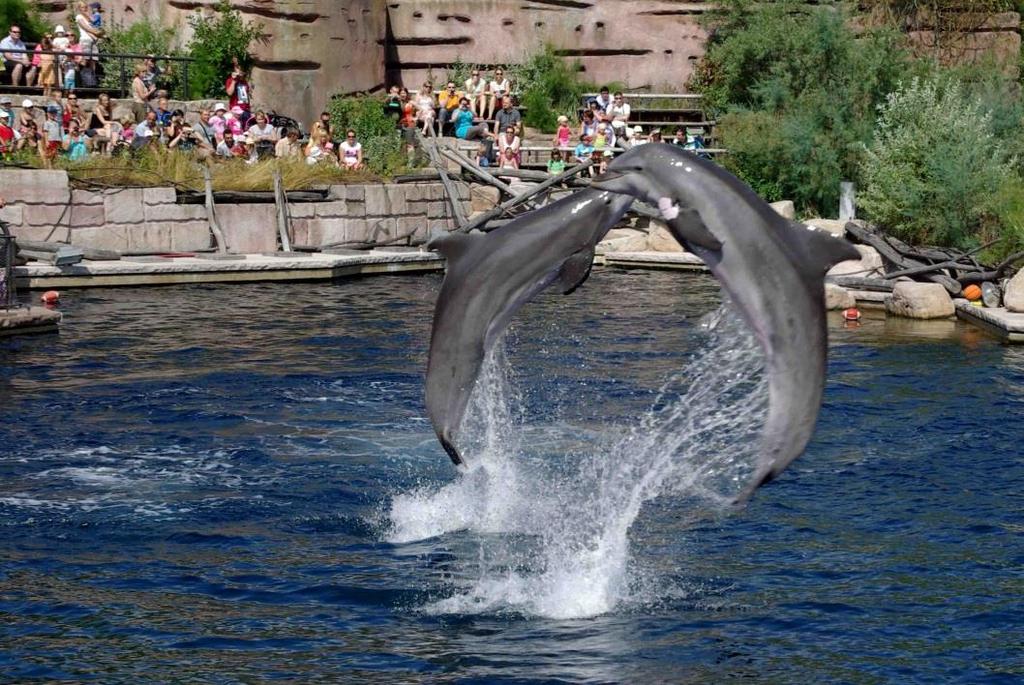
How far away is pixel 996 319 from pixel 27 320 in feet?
40.6

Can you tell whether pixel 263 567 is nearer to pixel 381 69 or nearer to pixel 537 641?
pixel 537 641

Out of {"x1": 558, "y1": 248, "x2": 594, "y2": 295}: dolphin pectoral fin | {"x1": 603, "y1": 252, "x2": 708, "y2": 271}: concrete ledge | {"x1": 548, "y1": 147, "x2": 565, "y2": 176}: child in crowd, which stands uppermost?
{"x1": 558, "y1": 248, "x2": 594, "y2": 295}: dolphin pectoral fin

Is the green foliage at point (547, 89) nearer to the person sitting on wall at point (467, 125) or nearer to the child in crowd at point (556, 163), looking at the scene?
the person sitting on wall at point (467, 125)

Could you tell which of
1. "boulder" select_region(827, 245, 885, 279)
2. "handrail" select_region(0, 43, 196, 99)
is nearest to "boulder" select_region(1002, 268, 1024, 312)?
"boulder" select_region(827, 245, 885, 279)

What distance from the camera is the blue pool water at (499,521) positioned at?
9.84m

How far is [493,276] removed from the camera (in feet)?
29.3

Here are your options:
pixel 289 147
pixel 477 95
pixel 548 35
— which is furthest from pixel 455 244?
pixel 548 35

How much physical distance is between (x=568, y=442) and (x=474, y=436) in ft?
3.07

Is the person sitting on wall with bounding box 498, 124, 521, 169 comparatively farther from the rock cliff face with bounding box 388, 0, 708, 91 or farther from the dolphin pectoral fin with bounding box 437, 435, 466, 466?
the dolphin pectoral fin with bounding box 437, 435, 466, 466

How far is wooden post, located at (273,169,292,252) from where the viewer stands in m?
26.2

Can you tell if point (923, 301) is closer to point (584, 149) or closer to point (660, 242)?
point (660, 242)

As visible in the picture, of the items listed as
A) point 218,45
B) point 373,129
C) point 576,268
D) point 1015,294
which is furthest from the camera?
point 218,45

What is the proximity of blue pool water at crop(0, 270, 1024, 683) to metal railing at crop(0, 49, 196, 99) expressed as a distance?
1028 cm

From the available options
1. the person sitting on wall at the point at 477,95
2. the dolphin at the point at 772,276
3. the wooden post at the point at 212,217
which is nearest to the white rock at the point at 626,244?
the person sitting on wall at the point at 477,95
